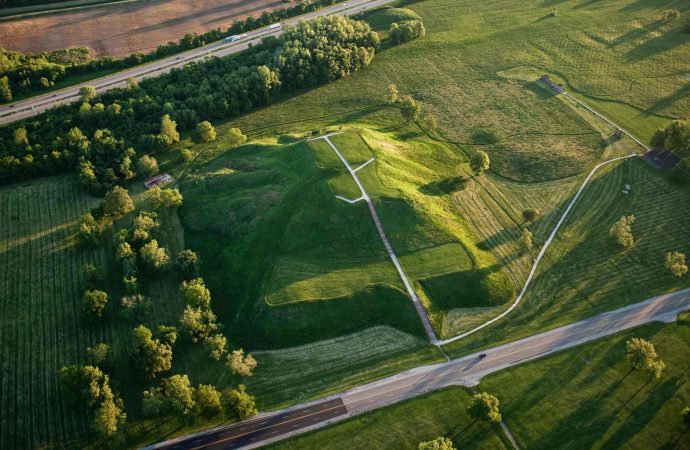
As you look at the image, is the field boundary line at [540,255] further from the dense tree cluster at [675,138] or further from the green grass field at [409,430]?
the green grass field at [409,430]

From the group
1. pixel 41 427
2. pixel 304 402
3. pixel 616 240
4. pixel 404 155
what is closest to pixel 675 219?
pixel 616 240

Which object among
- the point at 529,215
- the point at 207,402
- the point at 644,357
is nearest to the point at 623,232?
the point at 529,215

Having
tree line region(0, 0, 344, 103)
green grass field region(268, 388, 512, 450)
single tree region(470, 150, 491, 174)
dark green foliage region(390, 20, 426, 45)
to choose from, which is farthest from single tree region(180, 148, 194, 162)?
dark green foliage region(390, 20, 426, 45)

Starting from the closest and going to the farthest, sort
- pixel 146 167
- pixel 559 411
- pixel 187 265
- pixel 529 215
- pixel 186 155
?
pixel 559 411
pixel 187 265
pixel 529 215
pixel 146 167
pixel 186 155

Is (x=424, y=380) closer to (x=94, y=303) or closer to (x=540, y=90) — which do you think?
(x=94, y=303)

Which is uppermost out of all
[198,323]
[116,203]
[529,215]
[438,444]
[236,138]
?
[236,138]

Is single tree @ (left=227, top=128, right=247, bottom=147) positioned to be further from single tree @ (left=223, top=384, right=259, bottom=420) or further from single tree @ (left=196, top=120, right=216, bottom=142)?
single tree @ (left=223, top=384, right=259, bottom=420)

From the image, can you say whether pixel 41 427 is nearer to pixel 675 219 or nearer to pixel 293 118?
pixel 293 118
